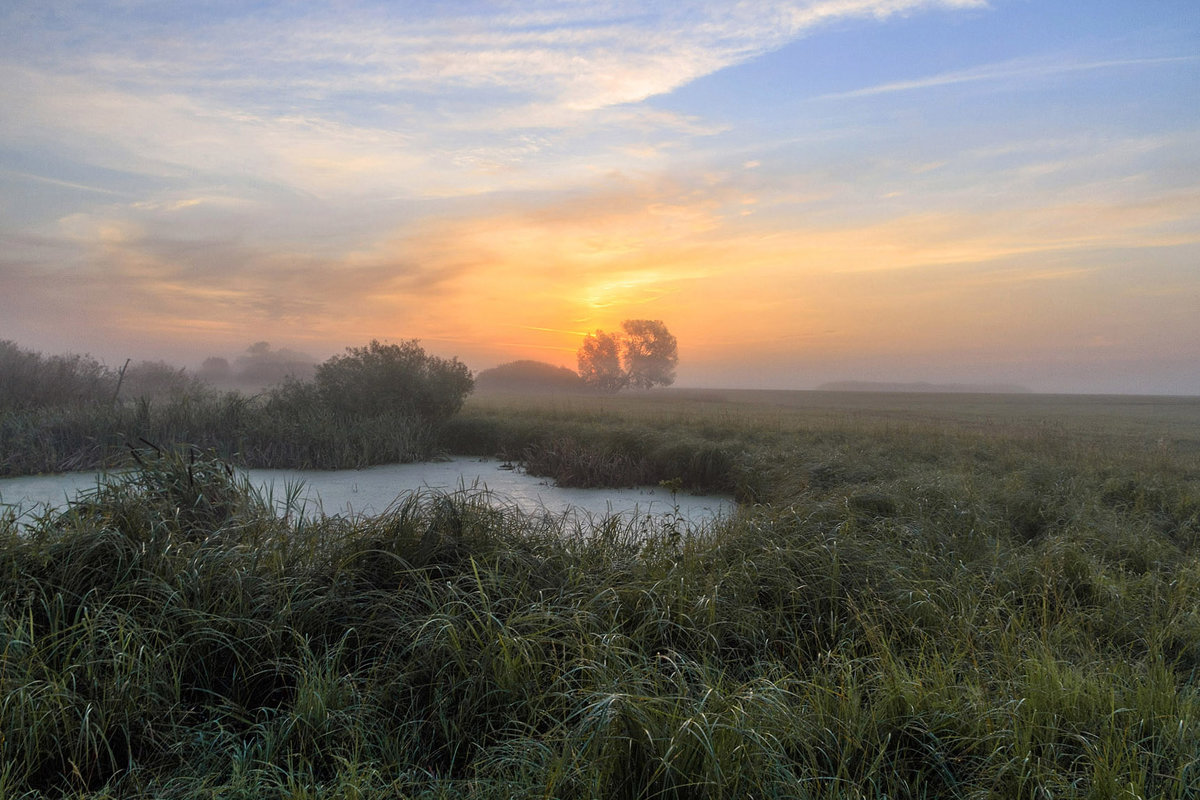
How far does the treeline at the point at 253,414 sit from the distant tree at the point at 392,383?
23 mm

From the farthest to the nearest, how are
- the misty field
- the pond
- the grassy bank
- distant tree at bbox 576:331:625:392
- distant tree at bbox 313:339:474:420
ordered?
1. distant tree at bbox 576:331:625:392
2. distant tree at bbox 313:339:474:420
3. the grassy bank
4. the pond
5. the misty field

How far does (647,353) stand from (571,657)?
→ 183 ft

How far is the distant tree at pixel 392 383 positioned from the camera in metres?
15.6

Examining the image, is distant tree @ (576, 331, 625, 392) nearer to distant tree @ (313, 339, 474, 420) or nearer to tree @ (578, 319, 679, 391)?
tree @ (578, 319, 679, 391)

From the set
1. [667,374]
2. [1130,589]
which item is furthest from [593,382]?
[1130,589]

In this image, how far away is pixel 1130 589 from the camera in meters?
5.39

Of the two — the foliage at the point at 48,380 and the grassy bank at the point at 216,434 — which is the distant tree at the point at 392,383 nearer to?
the grassy bank at the point at 216,434

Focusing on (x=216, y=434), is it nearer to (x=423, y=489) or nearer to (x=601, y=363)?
(x=423, y=489)

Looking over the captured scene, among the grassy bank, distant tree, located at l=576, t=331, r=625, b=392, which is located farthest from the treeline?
distant tree, located at l=576, t=331, r=625, b=392

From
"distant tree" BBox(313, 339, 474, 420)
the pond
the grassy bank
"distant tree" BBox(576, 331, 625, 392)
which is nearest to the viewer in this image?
the pond

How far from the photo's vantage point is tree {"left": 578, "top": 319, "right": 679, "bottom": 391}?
2251 inches

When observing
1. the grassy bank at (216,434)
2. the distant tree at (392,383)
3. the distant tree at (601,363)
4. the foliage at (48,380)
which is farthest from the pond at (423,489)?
the distant tree at (601,363)

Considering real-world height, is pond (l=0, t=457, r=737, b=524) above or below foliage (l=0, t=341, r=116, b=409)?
below

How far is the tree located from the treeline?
40118 millimetres
